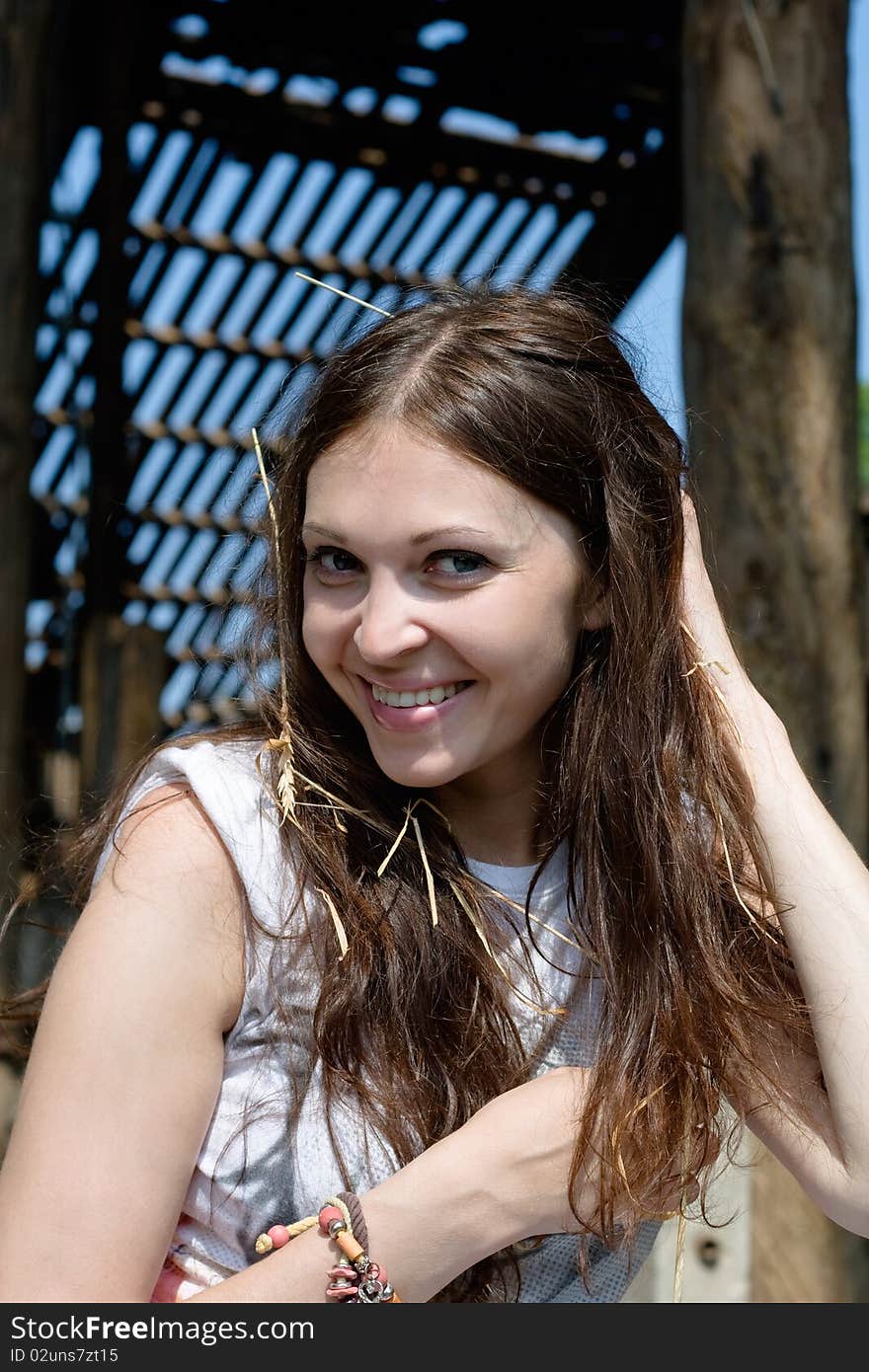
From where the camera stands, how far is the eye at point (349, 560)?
158cm

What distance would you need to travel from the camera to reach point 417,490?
157 centimetres

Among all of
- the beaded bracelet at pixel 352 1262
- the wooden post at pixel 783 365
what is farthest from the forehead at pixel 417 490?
the wooden post at pixel 783 365

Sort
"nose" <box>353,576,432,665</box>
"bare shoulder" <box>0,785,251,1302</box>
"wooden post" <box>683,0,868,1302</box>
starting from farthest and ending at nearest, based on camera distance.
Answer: "wooden post" <box>683,0,868,1302</box>
"nose" <box>353,576,432,665</box>
"bare shoulder" <box>0,785,251,1302</box>

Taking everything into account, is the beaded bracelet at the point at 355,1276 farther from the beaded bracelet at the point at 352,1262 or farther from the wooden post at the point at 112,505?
the wooden post at the point at 112,505

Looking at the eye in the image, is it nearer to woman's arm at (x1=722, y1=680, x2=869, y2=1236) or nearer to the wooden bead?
woman's arm at (x1=722, y1=680, x2=869, y2=1236)

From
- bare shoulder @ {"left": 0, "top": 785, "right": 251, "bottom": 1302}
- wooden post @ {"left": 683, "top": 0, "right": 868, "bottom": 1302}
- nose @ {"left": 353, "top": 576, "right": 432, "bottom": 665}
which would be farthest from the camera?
wooden post @ {"left": 683, "top": 0, "right": 868, "bottom": 1302}

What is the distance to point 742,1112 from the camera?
5.61 feet

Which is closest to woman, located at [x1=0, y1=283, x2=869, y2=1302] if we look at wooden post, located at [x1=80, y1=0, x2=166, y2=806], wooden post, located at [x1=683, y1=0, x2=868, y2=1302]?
wooden post, located at [x1=683, y1=0, x2=868, y2=1302]

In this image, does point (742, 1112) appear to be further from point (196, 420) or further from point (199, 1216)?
point (196, 420)

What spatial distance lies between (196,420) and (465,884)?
143 inches

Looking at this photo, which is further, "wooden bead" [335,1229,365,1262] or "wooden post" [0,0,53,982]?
"wooden post" [0,0,53,982]

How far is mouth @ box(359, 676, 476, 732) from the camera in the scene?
1597 millimetres

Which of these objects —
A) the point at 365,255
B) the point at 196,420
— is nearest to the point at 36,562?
the point at 196,420

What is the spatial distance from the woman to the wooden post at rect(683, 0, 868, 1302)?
3.32 ft
